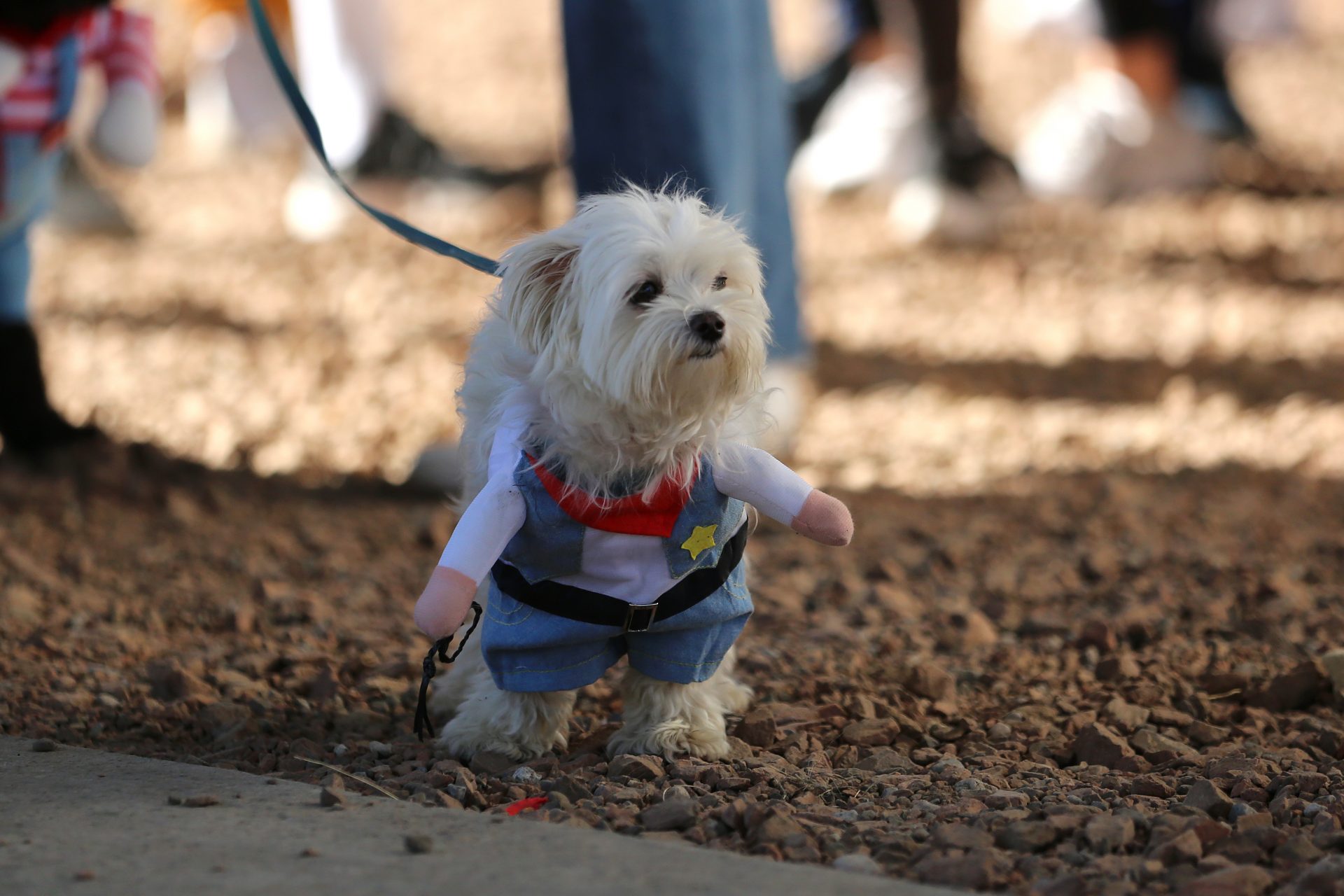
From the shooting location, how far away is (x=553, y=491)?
248cm

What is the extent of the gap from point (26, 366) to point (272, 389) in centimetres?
122

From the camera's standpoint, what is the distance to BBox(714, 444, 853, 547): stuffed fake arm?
254 centimetres

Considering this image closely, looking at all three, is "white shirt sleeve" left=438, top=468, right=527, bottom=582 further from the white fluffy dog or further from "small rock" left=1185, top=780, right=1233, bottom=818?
"small rock" left=1185, top=780, right=1233, bottom=818

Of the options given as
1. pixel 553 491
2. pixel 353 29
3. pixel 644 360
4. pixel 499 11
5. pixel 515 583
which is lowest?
pixel 515 583

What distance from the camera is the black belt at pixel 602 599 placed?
8.29 feet

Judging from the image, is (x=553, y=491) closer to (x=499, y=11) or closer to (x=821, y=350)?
(x=821, y=350)

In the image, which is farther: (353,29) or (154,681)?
(353,29)

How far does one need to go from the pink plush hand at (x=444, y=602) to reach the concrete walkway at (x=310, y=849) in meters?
0.28

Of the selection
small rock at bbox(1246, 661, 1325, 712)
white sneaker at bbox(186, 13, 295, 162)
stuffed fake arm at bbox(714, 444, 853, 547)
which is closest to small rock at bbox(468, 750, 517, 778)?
stuffed fake arm at bbox(714, 444, 853, 547)

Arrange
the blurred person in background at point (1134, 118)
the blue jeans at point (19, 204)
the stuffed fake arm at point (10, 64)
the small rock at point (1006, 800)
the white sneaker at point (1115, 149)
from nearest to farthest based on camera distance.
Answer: the small rock at point (1006, 800), the stuffed fake arm at point (10, 64), the blue jeans at point (19, 204), the blurred person in background at point (1134, 118), the white sneaker at point (1115, 149)

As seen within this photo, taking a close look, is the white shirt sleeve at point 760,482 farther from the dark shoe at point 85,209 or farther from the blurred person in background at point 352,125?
the dark shoe at point 85,209

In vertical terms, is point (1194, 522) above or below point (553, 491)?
below

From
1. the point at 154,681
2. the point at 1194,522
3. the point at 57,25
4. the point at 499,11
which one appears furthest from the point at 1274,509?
the point at 499,11

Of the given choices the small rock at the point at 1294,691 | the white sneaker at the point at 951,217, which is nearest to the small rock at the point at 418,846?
the small rock at the point at 1294,691
